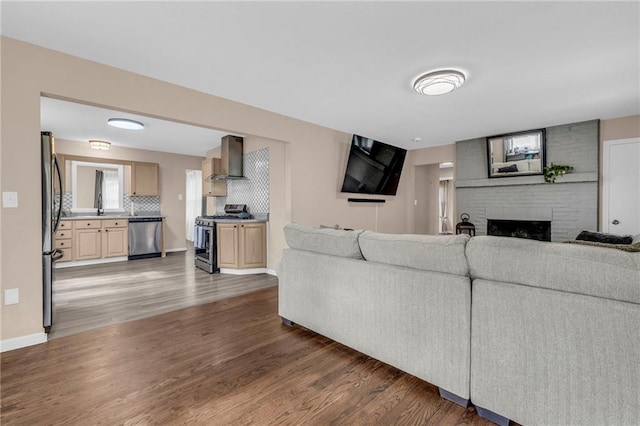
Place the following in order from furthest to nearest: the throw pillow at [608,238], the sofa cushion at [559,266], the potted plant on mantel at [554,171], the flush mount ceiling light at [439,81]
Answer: the potted plant on mantel at [554,171] < the flush mount ceiling light at [439,81] < the throw pillow at [608,238] < the sofa cushion at [559,266]

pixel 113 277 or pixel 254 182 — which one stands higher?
pixel 254 182

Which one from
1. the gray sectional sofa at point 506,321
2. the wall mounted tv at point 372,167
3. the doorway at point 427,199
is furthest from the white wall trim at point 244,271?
the doorway at point 427,199

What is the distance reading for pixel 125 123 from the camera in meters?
4.34

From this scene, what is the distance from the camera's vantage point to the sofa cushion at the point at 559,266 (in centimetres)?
115

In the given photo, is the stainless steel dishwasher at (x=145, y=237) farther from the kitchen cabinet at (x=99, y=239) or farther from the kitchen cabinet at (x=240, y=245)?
the kitchen cabinet at (x=240, y=245)

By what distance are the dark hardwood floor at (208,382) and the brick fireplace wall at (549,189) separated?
14.3ft

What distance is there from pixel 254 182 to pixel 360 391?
420 cm

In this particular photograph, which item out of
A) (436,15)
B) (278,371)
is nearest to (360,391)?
(278,371)

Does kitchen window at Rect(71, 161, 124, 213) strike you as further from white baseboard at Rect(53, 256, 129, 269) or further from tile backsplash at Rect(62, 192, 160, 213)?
white baseboard at Rect(53, 256, 129, 269)

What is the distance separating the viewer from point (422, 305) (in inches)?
65.1

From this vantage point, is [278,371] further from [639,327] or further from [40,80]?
[40,80]

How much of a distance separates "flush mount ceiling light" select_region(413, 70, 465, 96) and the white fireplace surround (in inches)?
126

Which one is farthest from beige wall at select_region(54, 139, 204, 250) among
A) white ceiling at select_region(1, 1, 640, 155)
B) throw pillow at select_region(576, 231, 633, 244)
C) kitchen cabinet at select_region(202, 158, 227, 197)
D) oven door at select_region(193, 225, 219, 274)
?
throw pillow at select_region(576, 231, 633, 244)

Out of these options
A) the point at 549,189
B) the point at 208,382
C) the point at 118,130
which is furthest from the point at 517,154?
the point at 118,130
